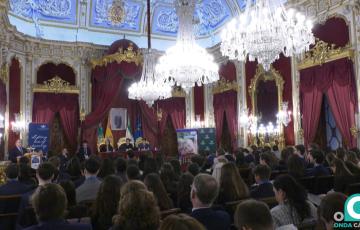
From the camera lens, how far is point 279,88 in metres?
11.6

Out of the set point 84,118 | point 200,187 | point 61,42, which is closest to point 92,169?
point 200,187

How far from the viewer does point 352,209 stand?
248 cm

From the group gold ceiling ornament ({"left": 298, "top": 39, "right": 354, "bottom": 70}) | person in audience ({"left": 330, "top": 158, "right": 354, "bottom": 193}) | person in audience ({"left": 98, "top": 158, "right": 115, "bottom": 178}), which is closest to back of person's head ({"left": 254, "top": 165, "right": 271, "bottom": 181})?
person in audience ({"left": 330, "top": 158, "right": 354, "bottom": 193})

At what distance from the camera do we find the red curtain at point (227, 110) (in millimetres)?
14094

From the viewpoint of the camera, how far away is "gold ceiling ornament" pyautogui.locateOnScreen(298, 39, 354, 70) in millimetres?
9124

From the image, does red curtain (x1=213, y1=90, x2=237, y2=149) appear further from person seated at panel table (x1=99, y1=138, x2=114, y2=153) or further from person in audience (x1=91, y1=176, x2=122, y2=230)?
person in audience (x1=91, y1=176, x2=122, y2=230)

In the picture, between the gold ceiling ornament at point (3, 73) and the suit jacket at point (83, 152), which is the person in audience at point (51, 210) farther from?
the suit jacket at point (83, 152)

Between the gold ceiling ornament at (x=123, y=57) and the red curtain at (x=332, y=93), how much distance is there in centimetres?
672

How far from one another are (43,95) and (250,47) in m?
9.75

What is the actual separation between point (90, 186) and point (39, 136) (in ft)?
29.6

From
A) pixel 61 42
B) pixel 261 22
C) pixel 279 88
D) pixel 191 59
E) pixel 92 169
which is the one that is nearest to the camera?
pixel 92 169

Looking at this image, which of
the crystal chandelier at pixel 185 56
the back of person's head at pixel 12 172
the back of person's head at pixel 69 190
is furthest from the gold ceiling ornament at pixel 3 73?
the back of person's head at pixel 69 190

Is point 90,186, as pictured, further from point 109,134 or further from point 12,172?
point 109,134

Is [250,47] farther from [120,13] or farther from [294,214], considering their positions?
[120,13]
